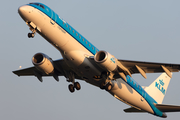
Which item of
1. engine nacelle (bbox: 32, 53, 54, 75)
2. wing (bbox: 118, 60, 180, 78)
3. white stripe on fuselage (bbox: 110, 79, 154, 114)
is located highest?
wing (bbox: 118, 60, 180, 78)

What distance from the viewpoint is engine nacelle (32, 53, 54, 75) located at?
26314 mm

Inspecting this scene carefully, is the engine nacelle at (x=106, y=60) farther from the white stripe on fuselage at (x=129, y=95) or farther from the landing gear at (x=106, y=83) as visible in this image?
the white stripe on fuselage at (x=129, y=95)

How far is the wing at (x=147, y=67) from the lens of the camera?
25.3 metres

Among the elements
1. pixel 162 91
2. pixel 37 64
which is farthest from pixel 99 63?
pixel 162 91

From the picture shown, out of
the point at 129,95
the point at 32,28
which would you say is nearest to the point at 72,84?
the point at 129,95

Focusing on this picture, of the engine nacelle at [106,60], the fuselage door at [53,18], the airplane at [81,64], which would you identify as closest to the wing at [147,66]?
the airplane at [81,64]

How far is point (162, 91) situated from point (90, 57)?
15626mm

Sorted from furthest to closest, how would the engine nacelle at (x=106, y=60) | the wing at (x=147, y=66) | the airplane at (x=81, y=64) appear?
the wing at (x=147, y=66)
the engine nacelle at (x=106, y=60)
the airplane at (x=81, y=64)

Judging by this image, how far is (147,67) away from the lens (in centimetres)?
2639

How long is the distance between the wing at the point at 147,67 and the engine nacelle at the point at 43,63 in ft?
21.7

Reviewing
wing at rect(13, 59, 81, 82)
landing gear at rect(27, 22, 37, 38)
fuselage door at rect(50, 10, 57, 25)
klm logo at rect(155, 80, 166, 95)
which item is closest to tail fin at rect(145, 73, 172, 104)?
klm logo at rect(155, 80, 166, 95)

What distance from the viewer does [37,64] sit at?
2619 cm

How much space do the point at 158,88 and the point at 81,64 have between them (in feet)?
49.5

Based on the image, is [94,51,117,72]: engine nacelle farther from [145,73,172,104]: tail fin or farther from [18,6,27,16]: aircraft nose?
[145,73,172,104]: tail fin
